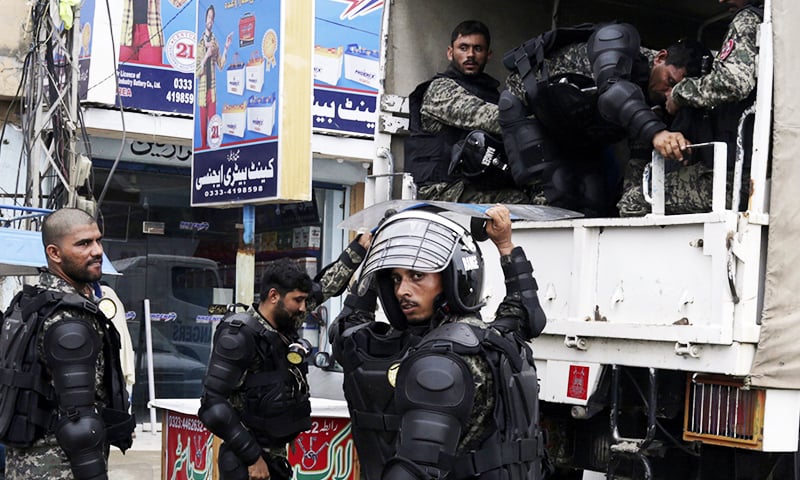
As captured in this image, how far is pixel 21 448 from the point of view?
16.3 feet

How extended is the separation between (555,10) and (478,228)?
2915 millimetres

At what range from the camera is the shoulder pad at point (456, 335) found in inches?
144

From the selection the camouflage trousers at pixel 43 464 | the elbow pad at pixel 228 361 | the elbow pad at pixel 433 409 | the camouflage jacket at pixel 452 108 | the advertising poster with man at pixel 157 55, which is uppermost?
the advertising poster with man at pixel 157 55

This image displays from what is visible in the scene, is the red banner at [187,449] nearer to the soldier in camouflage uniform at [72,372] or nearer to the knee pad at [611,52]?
the soldier in camouflage uniform at [72,372]

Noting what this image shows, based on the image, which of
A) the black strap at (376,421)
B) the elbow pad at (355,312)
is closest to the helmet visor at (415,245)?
the black strap at (376,421)

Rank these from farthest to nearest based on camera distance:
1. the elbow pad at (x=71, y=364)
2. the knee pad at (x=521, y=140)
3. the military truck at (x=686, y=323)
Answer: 1. the knee pad at (x=521, y=140)
2. the military truck at (x=686, y=323)
3. the elbow pad at (x=71, y=364)

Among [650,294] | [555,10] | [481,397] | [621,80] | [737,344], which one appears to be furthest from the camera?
[555,10]

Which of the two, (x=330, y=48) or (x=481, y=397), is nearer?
(x=481, y=397)

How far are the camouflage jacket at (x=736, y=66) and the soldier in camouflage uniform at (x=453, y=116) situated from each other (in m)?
1.69

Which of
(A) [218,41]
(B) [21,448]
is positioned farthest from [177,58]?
(B) [21,448]

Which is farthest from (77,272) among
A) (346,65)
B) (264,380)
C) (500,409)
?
(346,65)

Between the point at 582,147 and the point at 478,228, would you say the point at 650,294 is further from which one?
the point at 582,147

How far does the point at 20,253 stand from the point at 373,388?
317 centimetres

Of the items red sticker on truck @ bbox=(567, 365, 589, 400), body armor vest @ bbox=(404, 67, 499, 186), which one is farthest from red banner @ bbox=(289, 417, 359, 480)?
red sticker on truck @ bbox=(567, 365, 589, 400)
